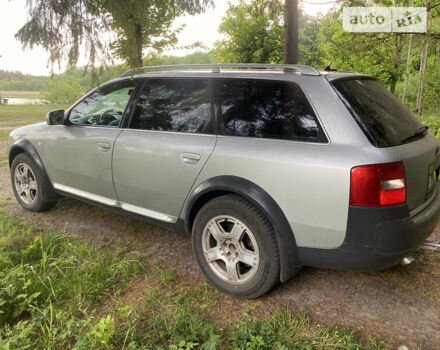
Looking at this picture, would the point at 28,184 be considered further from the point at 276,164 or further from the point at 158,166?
the point at 276,164

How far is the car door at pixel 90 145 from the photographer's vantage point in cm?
354

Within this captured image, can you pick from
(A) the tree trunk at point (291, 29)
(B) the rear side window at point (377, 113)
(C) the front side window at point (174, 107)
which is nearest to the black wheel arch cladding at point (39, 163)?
(C) the front side window at point (174, 107)

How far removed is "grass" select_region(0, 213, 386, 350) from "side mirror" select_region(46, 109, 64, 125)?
135 cm

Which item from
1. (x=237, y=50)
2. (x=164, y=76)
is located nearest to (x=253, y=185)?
(x=164, y=76)

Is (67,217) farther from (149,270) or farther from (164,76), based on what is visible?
(164,76)

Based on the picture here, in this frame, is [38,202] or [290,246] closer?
[290,246]

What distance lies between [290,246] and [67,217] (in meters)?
2.93

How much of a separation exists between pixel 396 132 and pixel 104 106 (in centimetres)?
270

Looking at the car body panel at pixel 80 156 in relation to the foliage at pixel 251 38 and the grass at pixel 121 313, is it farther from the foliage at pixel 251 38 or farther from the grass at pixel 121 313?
the foliage at pixel 251 38

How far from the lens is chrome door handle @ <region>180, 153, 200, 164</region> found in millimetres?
2836

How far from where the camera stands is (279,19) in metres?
7.18

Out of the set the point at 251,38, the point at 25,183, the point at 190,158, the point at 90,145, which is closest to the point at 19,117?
the point at 251,38

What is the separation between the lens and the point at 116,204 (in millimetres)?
3551

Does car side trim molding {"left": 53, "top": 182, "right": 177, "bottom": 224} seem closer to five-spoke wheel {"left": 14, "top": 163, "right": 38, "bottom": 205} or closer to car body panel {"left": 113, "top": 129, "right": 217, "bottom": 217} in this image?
car body panel {"left": 113, "top": 129, "right": 217, "bottom": 217}
